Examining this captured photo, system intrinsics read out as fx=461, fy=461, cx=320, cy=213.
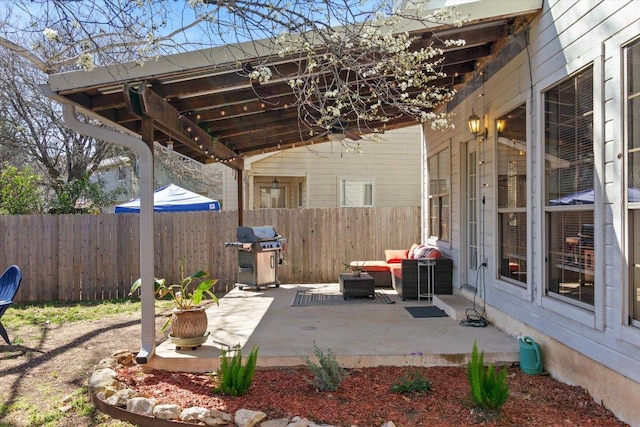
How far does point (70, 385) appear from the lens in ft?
13.4

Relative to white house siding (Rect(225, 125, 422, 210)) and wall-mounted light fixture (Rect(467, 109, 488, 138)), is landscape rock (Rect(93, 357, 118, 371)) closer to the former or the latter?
wall-mounted light fixture (Rect(467, 109, 488, 138))

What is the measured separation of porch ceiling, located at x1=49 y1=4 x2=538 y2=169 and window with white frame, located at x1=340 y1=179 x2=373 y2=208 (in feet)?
17.3

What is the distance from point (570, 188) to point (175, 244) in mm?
7421

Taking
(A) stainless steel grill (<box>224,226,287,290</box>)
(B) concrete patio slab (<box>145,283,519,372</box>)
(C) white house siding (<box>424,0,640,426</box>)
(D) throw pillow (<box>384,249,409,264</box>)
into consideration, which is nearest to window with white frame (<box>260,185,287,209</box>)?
(A) stainless steel grill (<box>224,226,287,290</box>)

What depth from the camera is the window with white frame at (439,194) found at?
7234mm

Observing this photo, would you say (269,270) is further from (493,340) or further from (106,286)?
(493,340)

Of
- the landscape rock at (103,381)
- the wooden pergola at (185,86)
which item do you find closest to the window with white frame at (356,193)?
the wooden pergola at (185,86)

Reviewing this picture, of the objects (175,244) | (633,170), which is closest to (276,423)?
(633,170)

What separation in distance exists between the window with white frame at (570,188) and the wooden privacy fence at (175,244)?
18.9ft

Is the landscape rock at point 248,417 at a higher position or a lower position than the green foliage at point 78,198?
lower

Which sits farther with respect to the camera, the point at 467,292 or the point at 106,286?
the point at 106,286

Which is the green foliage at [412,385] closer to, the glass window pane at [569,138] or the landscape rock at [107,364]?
the glass window pane at [569,138]

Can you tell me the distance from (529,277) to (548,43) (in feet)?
6.78

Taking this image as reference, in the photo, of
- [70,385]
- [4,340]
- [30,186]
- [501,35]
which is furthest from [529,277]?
[30,186]
